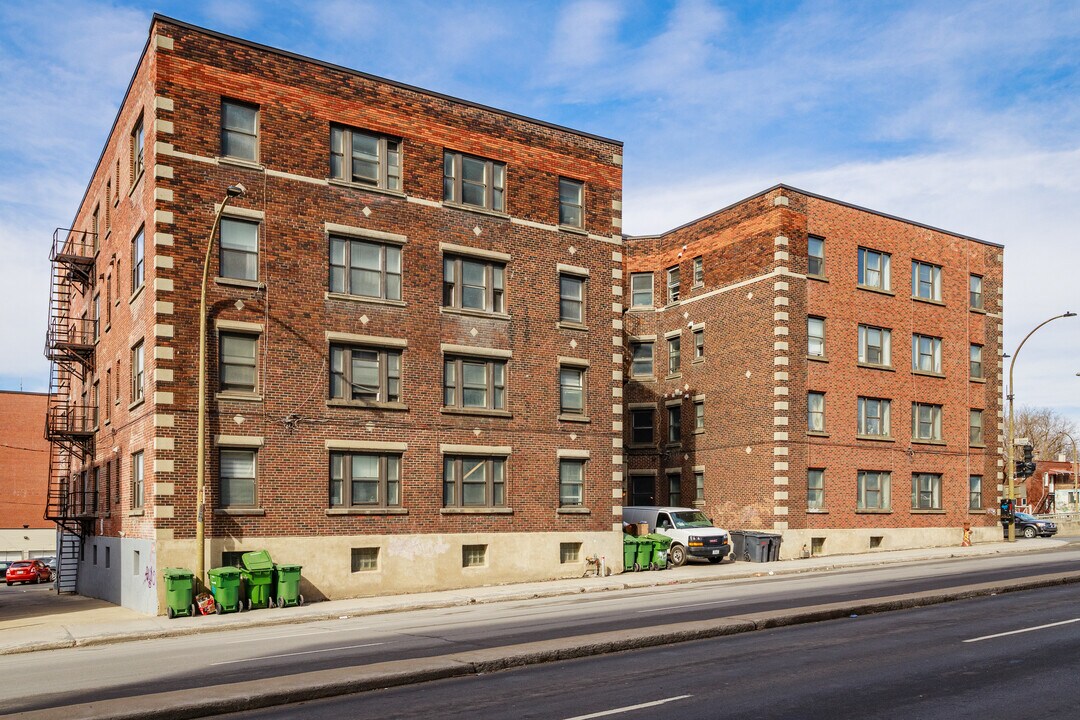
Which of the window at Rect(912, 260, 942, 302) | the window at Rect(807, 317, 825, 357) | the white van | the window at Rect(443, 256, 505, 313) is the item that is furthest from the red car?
the window at Rect(912, 260, 942, 302)

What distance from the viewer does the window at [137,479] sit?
28094mm

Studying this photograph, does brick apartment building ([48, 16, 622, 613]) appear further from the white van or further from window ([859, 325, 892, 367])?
window ([859, 325, 892, 367])

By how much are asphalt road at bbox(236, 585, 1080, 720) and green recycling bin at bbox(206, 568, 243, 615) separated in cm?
1339

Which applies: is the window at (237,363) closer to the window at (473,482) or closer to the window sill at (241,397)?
the window sill at (241,397)

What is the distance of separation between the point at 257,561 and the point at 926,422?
104 feet

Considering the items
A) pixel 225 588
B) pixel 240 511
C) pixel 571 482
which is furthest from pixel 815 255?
pixel 225 588

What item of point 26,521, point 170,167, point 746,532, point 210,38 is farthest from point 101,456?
point 26,521

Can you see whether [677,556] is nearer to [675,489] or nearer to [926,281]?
[675,489]

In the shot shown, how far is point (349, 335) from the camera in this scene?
2900cm

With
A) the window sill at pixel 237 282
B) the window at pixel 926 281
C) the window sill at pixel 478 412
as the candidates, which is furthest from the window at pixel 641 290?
the window sill at pixel 237 282

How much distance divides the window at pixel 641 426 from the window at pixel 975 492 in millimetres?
15047

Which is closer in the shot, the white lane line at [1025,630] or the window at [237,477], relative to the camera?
the white lane line at [1025,630]

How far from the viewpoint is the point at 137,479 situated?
28.5 meters

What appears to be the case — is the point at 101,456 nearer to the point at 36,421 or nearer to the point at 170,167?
the point at 170,167
